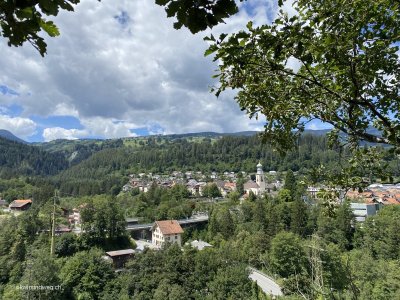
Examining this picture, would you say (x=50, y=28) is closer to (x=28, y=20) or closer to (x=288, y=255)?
(x=28, y=20)

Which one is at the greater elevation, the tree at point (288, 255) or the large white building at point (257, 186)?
the large white building at point (257, 186)

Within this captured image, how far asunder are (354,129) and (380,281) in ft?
72.4

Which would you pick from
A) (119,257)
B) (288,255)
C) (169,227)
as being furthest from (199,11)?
(169,227)

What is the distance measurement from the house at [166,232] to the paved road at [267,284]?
13446 millimetres

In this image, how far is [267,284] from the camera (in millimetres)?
25250

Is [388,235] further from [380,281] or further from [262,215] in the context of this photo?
[262,215]

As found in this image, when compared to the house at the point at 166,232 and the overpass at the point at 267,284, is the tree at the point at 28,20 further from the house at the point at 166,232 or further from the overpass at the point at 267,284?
the house at the point at 166,232

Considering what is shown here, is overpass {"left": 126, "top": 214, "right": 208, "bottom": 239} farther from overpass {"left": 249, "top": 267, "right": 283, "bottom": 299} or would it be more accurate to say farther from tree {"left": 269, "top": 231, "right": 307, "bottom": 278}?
tree {"left": 269, "top": 231, "right": 307, "bottom": 278}

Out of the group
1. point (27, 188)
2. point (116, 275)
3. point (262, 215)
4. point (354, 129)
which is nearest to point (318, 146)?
point (262, 215)

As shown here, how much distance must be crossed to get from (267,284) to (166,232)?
16.8m

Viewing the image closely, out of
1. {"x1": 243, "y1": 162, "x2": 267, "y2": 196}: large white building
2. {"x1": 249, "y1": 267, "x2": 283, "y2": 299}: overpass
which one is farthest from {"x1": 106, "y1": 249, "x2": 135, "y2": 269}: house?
{"x1": 243, "y1": 162, "x2": 267, "y2": 196}: large white building

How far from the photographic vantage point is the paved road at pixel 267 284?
76.8 ft

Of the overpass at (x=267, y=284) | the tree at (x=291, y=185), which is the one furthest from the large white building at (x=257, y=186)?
the overpass at (x=267, y=284)

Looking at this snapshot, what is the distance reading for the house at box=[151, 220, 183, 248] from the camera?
38438 millimetres
